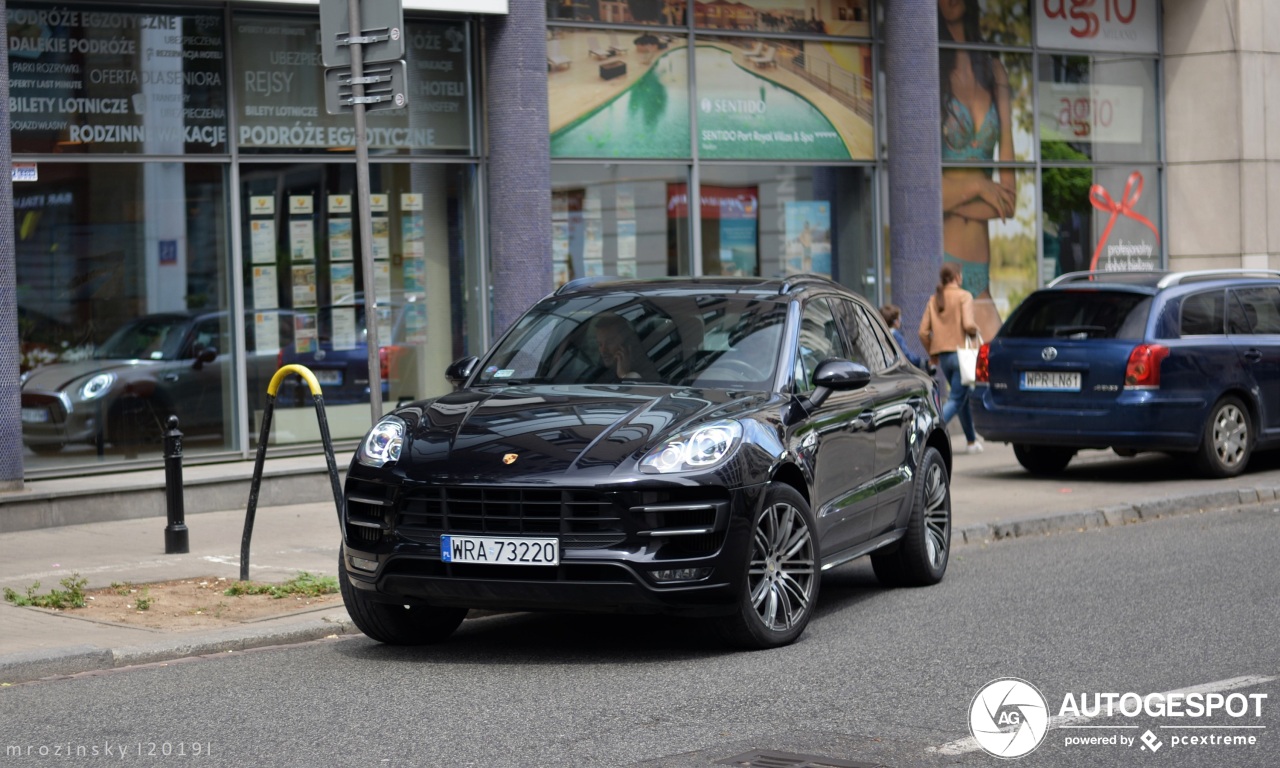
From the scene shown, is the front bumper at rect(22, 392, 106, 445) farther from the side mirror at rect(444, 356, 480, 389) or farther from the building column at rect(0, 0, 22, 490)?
the side mirror at rect(444, 356, 480, 389)

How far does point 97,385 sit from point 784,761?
9.44 m

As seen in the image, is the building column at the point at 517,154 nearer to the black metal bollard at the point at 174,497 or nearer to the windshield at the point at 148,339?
the windshield at the point at 148,339

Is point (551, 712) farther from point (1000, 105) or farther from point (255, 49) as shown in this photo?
point (1000, 105)

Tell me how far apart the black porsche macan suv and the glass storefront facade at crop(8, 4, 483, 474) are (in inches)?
234

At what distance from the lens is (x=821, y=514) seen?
322 inches

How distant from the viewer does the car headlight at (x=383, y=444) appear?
299 inches

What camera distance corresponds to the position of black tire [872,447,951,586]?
948 centimetres

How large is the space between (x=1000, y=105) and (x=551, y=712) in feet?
48.8

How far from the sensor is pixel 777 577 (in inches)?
305

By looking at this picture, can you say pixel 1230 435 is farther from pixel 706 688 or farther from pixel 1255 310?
pixel 706 688

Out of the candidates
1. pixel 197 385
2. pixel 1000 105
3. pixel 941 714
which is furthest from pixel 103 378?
pixel 1000 105

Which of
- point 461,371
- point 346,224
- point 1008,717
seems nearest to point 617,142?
point 346,224

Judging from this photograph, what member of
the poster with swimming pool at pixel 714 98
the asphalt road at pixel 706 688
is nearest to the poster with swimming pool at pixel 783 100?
the poster with swimming pool at pixel 714 98

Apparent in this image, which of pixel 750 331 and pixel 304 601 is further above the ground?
pixel 750 331
